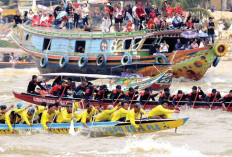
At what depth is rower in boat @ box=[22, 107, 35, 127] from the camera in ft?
66.3

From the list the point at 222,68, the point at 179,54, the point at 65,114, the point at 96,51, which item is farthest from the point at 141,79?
the point at 222,68

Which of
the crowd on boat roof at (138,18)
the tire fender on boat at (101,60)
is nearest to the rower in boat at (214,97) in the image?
the crowd on boat roof at (138,18)

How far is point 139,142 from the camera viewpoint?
18.6m

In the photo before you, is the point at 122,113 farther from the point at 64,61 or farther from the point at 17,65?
the point at 17,65

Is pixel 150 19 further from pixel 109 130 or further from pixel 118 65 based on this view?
pixel 109 130

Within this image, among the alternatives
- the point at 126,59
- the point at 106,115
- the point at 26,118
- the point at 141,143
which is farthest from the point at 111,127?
the point at 126,59

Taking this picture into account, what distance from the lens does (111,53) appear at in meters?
34.1

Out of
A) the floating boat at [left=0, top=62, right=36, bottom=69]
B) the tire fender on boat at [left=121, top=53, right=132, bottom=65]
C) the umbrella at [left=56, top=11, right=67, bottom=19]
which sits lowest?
the floating boat at [left=0, top=62, right=36, bottom=69]

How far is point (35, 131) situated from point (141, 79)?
9.30m

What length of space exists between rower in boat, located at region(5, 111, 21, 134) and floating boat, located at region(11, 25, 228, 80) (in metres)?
10.6

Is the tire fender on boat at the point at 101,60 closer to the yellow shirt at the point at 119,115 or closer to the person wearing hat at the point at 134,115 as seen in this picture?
the yellow shirt at the point at 119,115

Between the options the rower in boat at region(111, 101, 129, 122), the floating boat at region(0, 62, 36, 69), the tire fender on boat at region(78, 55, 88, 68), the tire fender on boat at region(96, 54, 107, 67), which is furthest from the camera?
the floating boat at region(0, 62, 36, 69)

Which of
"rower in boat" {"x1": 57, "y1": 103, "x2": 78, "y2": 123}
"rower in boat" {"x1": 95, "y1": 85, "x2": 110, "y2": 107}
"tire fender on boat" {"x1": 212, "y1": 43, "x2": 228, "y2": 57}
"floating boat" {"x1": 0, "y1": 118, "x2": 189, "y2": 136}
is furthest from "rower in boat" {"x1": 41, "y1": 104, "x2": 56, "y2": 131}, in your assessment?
"tire fender on boat" {"x1": 212, "y1": 43, "x2": 228, "y2": 57}

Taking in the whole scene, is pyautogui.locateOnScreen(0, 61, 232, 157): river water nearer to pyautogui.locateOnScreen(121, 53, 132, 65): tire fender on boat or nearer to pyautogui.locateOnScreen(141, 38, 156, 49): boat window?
pyautogui.locateOnScreen(121, 53, 132, 65): tire fender on boat
